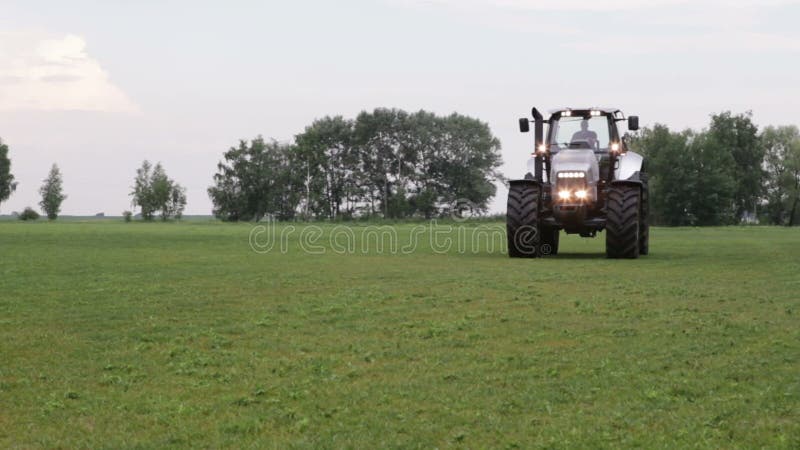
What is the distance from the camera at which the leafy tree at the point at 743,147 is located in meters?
120

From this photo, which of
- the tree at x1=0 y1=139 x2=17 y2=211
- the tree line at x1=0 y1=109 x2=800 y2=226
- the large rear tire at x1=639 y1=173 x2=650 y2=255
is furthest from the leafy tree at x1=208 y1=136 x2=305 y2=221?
the large rear tire at x1=639 y1=173 x2=650 y2=255

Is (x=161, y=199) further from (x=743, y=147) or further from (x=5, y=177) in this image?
(x=743, y=147)

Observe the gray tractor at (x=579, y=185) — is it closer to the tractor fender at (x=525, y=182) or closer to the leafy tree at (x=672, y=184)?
the tractor fender at (x=525, y=182)

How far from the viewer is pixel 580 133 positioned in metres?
24.5

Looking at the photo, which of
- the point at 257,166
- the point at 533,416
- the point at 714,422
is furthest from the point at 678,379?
the point at 257,166

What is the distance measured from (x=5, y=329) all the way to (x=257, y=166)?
11297 centimetres

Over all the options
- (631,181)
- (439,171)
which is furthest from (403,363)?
(439,171)

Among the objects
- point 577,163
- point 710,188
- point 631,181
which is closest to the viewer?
point 631,181

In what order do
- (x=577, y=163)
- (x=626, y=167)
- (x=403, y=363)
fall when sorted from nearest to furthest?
(x=403, y=363)
(x=577, y=163)
(x=626, y=167)

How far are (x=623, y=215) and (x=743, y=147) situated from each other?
107m

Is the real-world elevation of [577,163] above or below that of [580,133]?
below

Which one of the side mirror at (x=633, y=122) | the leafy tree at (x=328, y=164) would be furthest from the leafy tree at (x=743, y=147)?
the side mirror at (x=633, y=122)

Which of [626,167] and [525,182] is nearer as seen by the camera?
[525,182]

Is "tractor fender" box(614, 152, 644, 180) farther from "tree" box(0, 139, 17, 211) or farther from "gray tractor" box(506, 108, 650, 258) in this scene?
"tree" box(0, 139, 17, 211)
